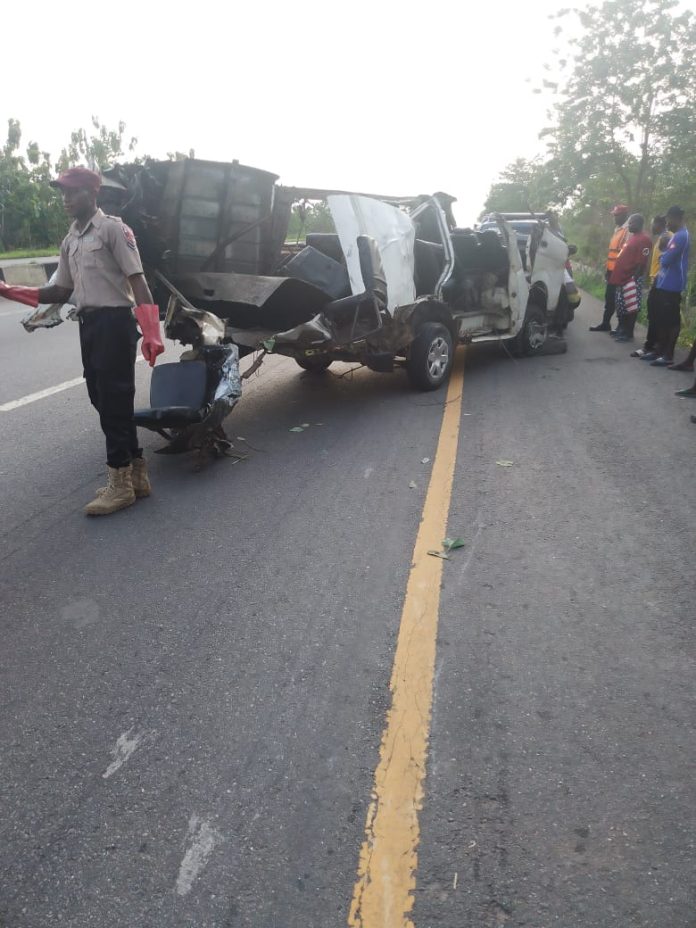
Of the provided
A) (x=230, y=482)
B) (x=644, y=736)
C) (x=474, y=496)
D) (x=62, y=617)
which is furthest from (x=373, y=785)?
(x=230, y=482)

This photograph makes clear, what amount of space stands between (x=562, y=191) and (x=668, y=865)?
2239 cm

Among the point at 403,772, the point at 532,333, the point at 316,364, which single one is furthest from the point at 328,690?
the point at 532,333

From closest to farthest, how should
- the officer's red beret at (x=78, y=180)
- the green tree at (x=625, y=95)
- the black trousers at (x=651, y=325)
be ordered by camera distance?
the officer's red beret at (x=78, y=180)
the black trousers at (x=651, y=325)
the green tree at (x=625, y=95)

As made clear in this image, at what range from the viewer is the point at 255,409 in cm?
724

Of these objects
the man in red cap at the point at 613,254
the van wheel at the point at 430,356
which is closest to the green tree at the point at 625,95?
the man in red cap at the point at 613,254

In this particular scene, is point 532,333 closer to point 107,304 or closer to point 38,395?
point 38,395

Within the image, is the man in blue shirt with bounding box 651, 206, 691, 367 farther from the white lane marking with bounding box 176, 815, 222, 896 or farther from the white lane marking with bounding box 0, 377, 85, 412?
the white lane marking with bounding box 176, 815, 222, 896

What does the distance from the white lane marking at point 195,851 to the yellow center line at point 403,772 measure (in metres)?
0.46

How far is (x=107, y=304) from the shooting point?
14.8 ft

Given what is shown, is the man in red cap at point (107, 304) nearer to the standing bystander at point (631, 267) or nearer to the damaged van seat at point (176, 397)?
the damaged van seat at point (176, 397)

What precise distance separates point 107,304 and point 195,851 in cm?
341

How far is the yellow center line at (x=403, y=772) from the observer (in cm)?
200

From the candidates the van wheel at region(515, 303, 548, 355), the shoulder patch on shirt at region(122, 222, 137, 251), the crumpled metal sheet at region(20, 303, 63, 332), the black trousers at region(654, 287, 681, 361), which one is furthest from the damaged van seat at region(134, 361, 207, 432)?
the black trousers at region(654, 287, 681, 361)

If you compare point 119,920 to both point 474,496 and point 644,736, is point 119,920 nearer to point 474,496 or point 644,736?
point 644,736
